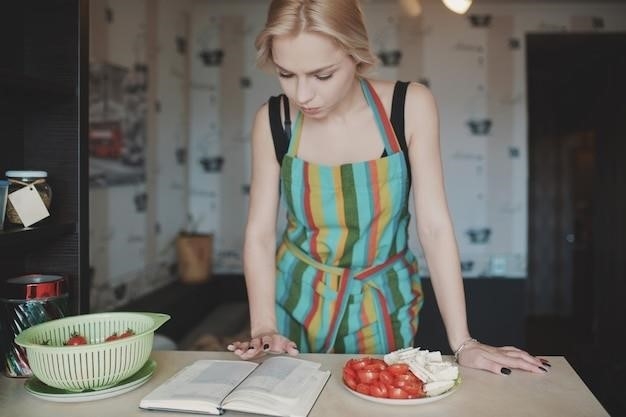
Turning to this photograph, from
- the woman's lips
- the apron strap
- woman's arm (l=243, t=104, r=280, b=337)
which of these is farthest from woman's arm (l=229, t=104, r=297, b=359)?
the woman's lips

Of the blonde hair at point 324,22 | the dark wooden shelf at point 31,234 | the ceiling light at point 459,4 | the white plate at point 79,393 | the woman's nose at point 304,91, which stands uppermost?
the ceiling light at point 459,4

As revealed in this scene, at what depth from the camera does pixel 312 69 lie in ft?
3.89

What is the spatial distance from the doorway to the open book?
2.77 metres

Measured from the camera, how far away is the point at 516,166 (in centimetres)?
385

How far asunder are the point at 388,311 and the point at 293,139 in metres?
0.47

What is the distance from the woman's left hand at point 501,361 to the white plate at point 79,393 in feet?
1.97

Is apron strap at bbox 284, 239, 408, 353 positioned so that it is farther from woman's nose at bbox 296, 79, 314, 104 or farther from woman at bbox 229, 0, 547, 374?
woman's nose at bbox 296, 79, 314, 104

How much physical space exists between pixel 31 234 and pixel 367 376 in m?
0.66

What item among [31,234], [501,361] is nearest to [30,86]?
[31,234]

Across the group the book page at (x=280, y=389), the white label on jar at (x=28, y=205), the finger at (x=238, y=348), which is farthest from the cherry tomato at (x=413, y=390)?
the white label on jar at (x=28, y=205)

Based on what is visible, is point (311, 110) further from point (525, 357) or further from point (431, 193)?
point (525, 357)

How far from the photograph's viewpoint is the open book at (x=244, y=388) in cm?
96

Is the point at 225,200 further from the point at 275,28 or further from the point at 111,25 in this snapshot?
the point at 275,28

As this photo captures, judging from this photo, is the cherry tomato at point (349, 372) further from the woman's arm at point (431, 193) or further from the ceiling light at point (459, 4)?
the ceiling light at point (459, 4)
